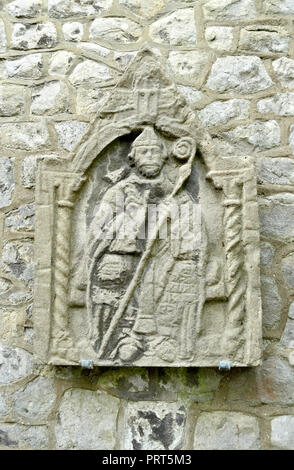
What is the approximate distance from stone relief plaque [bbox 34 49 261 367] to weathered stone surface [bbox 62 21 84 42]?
2.45 ft

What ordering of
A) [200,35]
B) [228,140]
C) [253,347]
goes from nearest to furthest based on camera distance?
[253,347], [228,140], [200,35]

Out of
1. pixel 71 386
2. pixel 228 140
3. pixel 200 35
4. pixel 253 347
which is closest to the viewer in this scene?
pixel 253 347

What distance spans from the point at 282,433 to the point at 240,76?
222 cm

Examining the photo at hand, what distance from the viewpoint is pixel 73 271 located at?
295 centimetres

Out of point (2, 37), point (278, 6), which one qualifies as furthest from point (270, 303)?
point (2, 37)

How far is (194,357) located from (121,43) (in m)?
2.15

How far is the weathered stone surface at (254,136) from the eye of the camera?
3.36 metres

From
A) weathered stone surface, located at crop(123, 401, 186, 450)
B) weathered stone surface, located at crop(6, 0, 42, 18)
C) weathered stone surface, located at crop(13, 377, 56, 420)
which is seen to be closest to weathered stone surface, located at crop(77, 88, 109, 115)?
weathered stone surface, located at crop(6, 0, 42, 18)

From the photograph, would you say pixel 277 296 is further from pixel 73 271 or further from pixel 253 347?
pixel 73 271

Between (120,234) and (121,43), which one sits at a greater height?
(121,43)

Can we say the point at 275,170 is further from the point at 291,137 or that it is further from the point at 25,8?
the point at 25,8

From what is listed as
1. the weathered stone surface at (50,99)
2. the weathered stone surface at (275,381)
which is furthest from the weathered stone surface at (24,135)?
the weathered stone surface at (275,381)

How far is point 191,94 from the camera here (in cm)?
348
